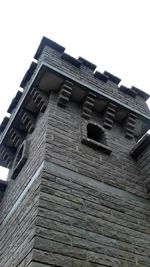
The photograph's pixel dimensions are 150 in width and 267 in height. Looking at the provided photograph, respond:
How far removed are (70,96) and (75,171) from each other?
2.72 metres

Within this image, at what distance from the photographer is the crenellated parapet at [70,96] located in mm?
7312

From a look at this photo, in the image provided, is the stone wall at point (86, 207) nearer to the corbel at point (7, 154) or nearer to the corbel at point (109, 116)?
the corbel at point (109, 116)

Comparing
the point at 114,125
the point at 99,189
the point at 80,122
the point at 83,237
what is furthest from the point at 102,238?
the point at 114,125

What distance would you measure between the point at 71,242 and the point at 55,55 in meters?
5.51

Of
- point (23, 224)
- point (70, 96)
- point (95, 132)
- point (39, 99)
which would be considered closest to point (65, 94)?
point (70, 96)

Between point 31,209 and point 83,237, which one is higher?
point 83,237

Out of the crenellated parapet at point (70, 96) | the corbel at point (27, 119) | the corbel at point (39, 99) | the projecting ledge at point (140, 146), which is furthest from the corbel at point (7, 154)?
the projecting ledge at point (140, 146)

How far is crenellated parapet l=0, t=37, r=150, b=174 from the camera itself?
7312 millimetres

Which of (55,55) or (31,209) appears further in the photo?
(55,55)

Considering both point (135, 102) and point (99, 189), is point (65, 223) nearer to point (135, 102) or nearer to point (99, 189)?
point (99, 189)

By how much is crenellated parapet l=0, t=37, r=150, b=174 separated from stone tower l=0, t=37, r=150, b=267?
3cm

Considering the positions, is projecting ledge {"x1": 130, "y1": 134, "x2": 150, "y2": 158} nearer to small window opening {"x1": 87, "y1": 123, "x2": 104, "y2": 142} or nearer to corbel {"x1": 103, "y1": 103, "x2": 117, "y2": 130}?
small window opening {"x1": 87, "y1": 123, "x2": 104, "y2": 142}

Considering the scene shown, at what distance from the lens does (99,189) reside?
5.20 m

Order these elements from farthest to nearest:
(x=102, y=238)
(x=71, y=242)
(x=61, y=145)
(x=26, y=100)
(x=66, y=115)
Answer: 1. (x=26, y=100)
2. (x=66, y=115)
3. (x=61, y=145)
4. (x=102, y=238)
5. (x=71, y=242)
